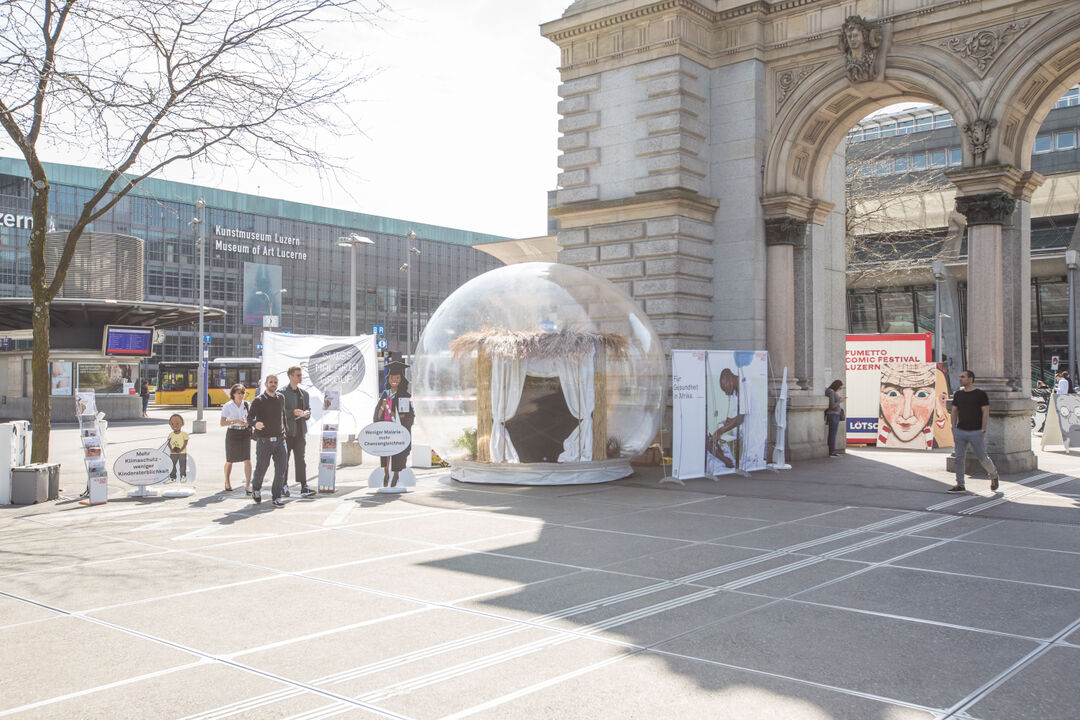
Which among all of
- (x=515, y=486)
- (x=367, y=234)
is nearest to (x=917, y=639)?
(x=515, y=486)

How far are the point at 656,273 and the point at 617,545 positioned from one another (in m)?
9.70

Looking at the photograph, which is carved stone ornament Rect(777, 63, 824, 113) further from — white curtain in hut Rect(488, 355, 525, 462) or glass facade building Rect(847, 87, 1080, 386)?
glass facade building Rect(847, 87, 1080, 386)

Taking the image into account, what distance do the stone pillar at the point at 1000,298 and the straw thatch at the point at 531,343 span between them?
676 centimetres

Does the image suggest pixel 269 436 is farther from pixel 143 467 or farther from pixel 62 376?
pixel 62 376

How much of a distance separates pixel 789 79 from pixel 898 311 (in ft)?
141

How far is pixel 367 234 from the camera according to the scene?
111188 millimetres

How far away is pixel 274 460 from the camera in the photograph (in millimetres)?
13328

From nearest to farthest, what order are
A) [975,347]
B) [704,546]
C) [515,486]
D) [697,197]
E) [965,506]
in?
[704,546] → [965,506] → [515,486] → [975,347] → [697,197]

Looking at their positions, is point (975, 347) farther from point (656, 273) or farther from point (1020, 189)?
point (656, 273)

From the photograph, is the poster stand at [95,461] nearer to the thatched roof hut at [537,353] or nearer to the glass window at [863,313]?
the thatched roof hut at [537,353]

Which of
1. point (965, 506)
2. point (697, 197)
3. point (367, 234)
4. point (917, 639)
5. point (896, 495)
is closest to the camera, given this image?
point (917, 639)

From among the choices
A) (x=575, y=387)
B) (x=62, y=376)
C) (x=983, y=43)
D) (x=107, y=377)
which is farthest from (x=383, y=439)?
(x=107, y=377)

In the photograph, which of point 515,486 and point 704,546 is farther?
point 515,486

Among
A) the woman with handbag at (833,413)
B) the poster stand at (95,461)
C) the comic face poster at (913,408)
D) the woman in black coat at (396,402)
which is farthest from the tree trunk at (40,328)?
the comic face poster at (913,408)
